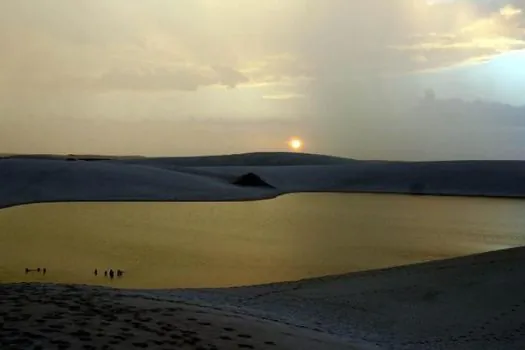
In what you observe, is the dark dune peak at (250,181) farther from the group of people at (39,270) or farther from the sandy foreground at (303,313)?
the group of people at (39,270)

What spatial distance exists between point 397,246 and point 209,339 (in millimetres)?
6776

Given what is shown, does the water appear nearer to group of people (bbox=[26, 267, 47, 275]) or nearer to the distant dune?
group of people (bbox=[26, 267, 47, 275])

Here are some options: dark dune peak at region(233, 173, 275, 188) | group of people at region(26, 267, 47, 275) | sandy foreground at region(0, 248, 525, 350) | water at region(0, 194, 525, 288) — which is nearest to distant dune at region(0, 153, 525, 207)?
dark dune peak at region(233, 173, 275, 188)

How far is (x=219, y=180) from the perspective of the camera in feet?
74.7

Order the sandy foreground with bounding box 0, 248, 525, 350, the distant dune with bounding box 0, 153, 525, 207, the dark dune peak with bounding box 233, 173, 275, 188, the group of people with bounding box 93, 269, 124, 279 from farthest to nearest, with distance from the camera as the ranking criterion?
the dark dune peak with bounding box 233, 173, 275, 188, the distant dune with bounding box 0, 153, 525, 207, the group of people with bounding box 93, 269, 124, 279, the sandy foreground with bounding box 0, 248, 525, 350

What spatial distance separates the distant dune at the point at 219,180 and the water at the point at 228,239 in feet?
6.20

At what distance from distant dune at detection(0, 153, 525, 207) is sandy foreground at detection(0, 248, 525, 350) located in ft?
33.8

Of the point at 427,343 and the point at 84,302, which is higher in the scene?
the point at 84,302

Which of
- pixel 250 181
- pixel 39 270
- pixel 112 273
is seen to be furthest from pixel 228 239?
pixel 250 181

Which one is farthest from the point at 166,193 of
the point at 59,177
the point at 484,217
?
the point at 484,217

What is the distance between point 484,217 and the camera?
14.2m

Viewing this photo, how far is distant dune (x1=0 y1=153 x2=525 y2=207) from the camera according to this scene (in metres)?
17.3

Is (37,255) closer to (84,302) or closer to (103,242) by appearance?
(103,242)

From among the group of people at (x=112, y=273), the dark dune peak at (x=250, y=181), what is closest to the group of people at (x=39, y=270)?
the group of people at (x=112, y=273)
